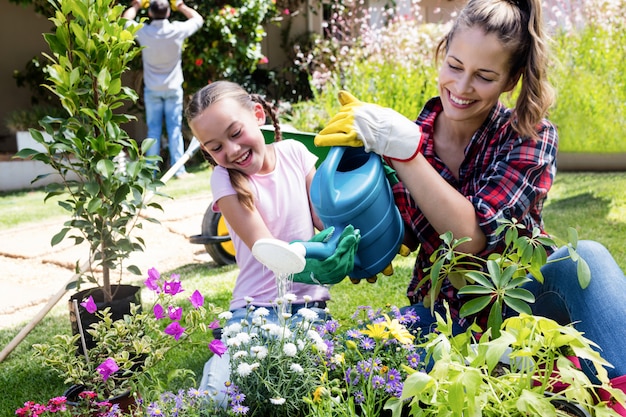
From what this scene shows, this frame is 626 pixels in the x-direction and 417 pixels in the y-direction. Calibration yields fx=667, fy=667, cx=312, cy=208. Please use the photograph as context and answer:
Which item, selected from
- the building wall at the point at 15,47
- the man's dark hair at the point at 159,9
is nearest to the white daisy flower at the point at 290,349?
the man's dark hair at the point at 159,9

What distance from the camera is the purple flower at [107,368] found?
1.24m

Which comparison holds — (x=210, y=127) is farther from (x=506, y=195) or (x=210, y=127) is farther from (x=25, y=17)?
(x=25, y=17)

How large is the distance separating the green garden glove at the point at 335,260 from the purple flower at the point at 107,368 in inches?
15.7

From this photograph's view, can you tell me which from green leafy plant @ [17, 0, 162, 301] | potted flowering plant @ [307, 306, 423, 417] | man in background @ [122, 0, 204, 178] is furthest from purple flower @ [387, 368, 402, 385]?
man in background @ [122, 0, 204, 178]

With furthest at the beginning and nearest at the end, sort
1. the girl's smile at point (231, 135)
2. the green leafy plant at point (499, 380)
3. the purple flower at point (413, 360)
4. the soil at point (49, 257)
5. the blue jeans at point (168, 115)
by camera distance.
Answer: the blue jeans at point (168, 115) < the soil at point (49, 257) < the girl's smile at point (231, 135) < the purple flower at point (413, 360) < the green leafy plant at point (499, 380)

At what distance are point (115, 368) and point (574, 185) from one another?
414 cm

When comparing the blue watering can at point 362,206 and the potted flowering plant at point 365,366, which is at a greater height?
the blue watering can at point 362,206

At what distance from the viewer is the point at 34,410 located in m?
1.22

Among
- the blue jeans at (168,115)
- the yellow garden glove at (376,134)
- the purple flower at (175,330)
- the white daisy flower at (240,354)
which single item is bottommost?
the blue jeans at (168,115)

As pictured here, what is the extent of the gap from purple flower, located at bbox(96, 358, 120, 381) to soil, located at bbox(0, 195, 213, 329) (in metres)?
1.41

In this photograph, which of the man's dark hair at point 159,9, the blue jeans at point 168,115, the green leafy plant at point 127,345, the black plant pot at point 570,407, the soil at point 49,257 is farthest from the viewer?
the blue jeans at point 168,115

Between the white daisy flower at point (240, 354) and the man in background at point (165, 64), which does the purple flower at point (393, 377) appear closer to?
the white daisy flower at point (240, 354)

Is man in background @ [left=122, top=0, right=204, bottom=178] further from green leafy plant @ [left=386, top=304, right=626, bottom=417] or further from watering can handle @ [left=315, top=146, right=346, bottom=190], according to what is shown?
green leafy plant @ [left=386, top=304, right=626, bottom=417]

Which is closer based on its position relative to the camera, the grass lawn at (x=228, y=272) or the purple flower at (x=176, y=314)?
the purple flower at (x=176, y=314)
